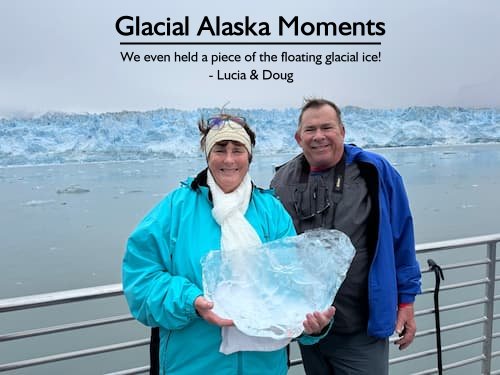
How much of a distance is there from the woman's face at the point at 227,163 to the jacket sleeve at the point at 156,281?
119 mm

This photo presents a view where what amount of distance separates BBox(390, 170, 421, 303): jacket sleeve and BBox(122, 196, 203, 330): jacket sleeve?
576mm

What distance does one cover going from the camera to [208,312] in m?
0.72

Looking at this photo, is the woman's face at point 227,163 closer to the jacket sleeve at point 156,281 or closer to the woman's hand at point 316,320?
the jacket sleeve at point 156,281

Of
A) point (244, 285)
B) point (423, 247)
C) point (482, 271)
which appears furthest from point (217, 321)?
point (482, 271)

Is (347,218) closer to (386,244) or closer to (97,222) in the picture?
(386,244)

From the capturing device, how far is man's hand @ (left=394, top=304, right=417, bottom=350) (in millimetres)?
1081

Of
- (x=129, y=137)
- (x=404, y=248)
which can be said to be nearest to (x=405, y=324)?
(x=404, y=248)

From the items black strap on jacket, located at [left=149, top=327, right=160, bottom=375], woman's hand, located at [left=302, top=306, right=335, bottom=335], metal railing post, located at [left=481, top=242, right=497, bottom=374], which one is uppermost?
woman's hand, located at [left=302, top=306, right=335, bottom=335]

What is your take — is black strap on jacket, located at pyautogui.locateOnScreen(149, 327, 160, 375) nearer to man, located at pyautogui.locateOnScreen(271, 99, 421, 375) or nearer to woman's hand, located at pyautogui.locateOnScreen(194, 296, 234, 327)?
woman's hand, located at pyautogui.locateOnScreen(194, 296, 234, 327)

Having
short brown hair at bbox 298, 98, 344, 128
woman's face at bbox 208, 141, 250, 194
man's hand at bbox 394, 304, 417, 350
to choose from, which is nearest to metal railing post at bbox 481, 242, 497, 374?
man's hand at bbox 394, 304, 417, 350

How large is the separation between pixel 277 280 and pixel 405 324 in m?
0.49

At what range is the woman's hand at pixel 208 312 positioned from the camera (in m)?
0.71

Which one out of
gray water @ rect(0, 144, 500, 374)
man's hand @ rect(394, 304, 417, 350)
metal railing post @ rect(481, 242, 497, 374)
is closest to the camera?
man's hand @ rect(394, 304, 417, 350)

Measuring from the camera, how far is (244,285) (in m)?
0.81
